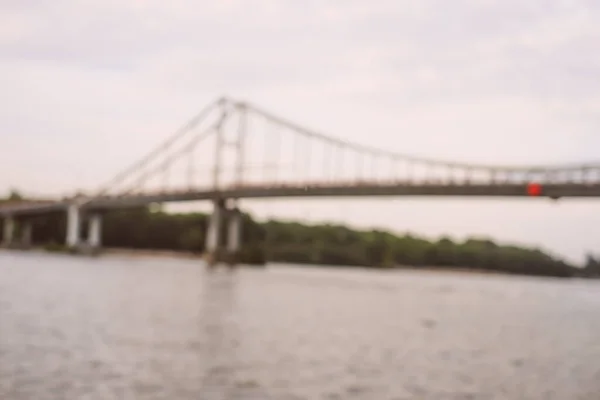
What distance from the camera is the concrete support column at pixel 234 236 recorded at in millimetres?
59969

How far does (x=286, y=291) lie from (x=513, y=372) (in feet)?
73.6

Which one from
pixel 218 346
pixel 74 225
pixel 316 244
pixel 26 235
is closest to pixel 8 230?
pixel 26 235

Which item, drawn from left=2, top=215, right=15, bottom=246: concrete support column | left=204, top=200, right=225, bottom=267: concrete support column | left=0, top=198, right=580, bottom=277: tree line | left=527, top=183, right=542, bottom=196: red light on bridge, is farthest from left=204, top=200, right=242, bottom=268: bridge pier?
left=527, top=183, right=542, bottom=196: red light on bridge

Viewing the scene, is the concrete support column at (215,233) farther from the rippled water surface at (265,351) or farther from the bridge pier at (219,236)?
the rippled water surface at (265,351)

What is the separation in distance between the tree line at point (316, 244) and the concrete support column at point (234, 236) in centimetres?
470

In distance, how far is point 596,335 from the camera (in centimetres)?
2466

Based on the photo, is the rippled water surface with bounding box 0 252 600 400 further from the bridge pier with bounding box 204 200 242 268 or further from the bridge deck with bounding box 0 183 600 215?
the bridge pier with bounding box 204 200 242 268

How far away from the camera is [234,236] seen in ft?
199

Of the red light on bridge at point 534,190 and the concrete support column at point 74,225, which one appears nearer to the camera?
the red light on bridge at point 534,190

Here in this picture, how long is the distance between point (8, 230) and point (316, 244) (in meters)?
27.3

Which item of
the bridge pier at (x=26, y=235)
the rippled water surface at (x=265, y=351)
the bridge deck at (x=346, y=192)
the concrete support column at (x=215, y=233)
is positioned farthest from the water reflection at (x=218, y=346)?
the bridge pier at (x=26, y=235)

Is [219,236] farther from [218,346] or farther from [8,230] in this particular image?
[218,346]

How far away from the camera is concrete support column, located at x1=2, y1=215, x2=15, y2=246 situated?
7096 cm

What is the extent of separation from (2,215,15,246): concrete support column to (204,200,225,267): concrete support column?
1885 centimetres
